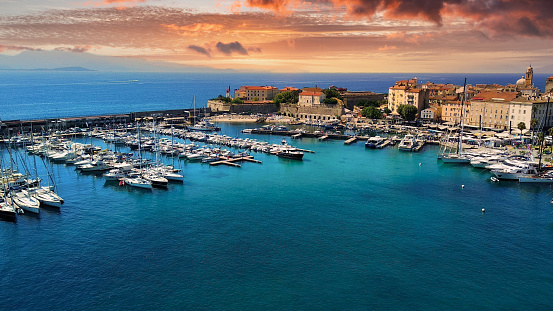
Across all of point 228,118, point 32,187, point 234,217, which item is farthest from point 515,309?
point 228,118

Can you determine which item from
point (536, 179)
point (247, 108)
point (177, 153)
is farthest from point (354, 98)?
point (536, 179)

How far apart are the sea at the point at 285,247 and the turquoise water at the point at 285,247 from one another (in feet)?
0.27

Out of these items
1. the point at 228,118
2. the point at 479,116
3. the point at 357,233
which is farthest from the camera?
the point at 228,118

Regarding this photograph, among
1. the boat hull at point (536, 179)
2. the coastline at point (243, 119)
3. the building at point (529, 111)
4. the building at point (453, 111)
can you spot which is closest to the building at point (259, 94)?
the coastline at point (243, 119)

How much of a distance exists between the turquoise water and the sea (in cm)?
8

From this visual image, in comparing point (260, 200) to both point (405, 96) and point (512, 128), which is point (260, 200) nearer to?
point (512, 128)

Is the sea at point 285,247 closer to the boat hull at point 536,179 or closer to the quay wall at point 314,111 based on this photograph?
the boat hull at point 536,179

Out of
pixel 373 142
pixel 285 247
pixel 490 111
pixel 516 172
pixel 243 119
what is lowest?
pixel 285 247

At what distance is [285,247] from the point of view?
23391 mm

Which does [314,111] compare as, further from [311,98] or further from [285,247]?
[285,247]

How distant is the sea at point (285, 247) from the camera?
61.8 ft

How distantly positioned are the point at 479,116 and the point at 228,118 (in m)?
44.6

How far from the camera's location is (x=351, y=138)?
61156 millimetres

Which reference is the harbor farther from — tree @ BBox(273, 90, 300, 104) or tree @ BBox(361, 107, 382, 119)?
tree @ BBox(273, 90, 300, 104)
